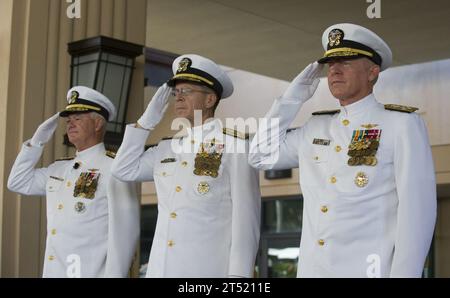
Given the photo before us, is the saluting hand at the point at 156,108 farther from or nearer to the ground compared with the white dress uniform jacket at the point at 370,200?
farther from the ground

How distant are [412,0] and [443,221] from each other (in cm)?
405

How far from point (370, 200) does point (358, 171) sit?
11 centimetres

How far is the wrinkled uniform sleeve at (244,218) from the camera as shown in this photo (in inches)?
140

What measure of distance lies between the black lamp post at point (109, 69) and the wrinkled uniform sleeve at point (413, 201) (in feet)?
6.64

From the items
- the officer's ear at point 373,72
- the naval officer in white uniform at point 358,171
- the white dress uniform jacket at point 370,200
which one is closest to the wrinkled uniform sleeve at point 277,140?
the naval officer in white uniform at point 358,171

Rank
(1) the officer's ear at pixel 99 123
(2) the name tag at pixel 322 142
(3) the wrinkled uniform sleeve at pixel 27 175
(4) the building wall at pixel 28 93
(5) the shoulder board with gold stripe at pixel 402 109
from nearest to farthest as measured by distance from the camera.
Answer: (5) the shoulder board with gold stripe at pixel 402 109 < (2) the name tag at pixel 322 142 < (1) the officer's ear at pixel 99 123 < (3) the wrinkled uniform sleeve at pixel 27 175 < (4) the building wall at pixel 28 93

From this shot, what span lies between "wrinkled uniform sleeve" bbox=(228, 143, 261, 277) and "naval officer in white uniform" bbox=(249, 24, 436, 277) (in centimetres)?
23

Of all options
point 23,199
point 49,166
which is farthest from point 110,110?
point 23,199

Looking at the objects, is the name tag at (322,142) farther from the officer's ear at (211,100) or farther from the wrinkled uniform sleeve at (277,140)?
the officer's ear at (211,100)

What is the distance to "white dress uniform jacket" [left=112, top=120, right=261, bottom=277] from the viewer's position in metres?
3.59

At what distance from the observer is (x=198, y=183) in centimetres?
369

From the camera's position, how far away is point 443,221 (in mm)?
9828

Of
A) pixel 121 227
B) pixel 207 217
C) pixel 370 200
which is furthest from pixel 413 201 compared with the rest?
pixel 121 227

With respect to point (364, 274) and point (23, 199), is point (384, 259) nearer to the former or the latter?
point (364, 274)
